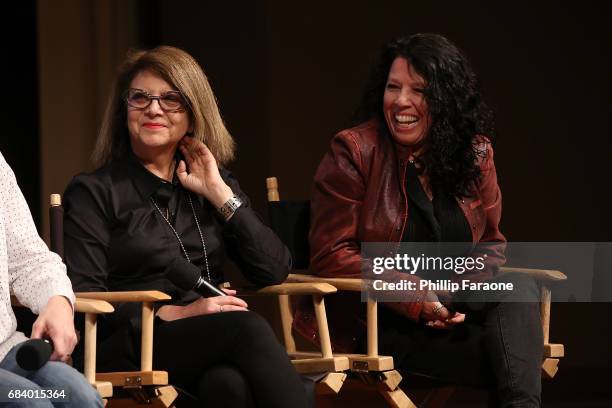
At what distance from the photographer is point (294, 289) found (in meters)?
3.34

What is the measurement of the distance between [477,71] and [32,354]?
11.2ft

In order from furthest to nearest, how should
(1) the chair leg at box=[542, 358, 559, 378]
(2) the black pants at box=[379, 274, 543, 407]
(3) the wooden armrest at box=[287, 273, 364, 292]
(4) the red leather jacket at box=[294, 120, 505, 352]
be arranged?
(1) the chair leg at box=[542, 358, 559, 378], (4) the red leather jacket at box=[294, 120, 505, 352], (3) the wooden armrest at box=[287, 273, 364, 292], (2) the black pants at box=[379, 274, 543, 407]

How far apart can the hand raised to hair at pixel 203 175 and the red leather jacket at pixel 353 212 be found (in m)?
0.36

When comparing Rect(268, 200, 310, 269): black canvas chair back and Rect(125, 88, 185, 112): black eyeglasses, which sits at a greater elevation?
Rect(125, 88, 185, 112): black eyeglasses

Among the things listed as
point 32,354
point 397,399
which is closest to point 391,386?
point 397,399

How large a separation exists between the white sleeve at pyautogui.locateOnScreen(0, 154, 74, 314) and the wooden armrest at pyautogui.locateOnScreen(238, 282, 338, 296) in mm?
844

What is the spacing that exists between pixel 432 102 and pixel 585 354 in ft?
6.99

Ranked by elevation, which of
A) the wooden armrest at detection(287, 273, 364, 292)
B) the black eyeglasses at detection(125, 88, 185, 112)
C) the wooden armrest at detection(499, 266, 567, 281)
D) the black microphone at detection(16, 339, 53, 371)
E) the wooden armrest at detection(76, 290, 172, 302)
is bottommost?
the wooden armrest at detection(499, 266, 567, 281)

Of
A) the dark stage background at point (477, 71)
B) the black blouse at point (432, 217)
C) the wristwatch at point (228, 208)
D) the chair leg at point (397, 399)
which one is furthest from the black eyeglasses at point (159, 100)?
the dark stage background at point (477, 71)

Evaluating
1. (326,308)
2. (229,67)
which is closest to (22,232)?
(326,308)

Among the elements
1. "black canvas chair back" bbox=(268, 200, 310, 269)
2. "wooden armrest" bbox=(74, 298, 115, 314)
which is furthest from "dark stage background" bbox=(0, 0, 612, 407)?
"wooden armrest" bbox=(74, 298, 115, 314)

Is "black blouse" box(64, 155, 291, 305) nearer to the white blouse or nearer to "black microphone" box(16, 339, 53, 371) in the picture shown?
the white blouse

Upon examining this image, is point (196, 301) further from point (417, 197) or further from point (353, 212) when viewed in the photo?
point (417, 197)

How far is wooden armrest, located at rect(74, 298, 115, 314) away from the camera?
284cm
